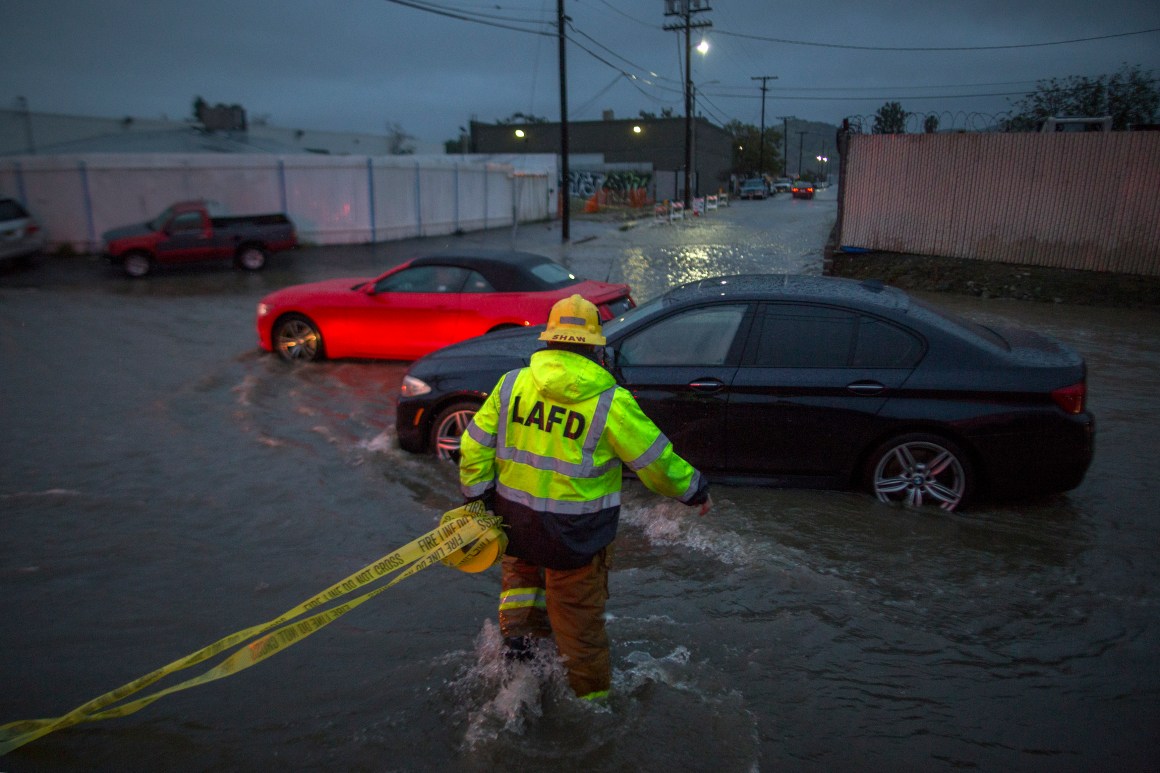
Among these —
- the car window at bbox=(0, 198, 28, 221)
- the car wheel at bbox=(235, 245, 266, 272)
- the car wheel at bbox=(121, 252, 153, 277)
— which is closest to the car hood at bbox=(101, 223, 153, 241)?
the car wheel at bbox=(121, 252, 153, 277)

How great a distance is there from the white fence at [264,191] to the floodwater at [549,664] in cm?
1583

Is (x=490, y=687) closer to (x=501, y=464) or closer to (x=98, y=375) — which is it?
(x=501, y=464)

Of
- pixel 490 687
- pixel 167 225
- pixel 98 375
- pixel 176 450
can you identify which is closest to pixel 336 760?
pixel 490 687

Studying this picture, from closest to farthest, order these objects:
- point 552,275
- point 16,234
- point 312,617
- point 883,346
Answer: point 312,617 → point 883,346 → point 552,275 → point 16,234

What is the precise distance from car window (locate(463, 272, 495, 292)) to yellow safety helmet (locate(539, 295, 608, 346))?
20.3ft

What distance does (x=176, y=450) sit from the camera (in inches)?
271

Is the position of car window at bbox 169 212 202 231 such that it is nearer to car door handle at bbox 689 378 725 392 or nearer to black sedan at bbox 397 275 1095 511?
black sedan at bbox 397 275 1095 511

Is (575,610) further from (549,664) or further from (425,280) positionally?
(425,280)

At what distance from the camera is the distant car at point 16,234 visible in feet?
59.3

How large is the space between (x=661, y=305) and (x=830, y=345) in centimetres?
119

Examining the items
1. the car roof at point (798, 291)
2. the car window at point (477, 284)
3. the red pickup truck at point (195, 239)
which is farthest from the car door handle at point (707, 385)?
the red pickup truck at point (195, 239)

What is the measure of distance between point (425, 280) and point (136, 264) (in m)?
12.2

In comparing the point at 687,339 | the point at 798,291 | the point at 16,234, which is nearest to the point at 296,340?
the point at 687,339

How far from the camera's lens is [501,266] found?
30.5ft
